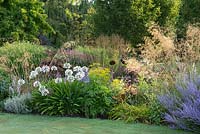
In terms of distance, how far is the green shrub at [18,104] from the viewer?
30.2 ft

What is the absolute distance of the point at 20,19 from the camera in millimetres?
23797

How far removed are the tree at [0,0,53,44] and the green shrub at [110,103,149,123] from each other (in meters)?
14.0

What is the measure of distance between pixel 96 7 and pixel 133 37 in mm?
2222

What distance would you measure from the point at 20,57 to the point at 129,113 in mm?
5431

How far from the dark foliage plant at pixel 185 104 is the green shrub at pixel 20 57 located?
4467mm

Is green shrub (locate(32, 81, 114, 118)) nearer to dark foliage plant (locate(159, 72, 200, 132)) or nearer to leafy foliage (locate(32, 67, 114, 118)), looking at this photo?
leafy foliage (locate(32, 67, 114, 118))

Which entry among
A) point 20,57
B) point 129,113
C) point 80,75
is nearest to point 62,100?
point 80,75

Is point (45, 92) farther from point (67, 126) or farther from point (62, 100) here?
point (67, 126)

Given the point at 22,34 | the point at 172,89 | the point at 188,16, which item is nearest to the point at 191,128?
the point at 172,89

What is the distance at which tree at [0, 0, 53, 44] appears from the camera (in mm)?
22734

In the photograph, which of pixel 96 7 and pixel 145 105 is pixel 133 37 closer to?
pixel 96 7

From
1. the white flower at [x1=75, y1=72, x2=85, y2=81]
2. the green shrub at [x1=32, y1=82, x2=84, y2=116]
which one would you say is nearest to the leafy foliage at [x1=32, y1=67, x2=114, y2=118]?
the green shrub at [x1=32, y1=82, x2=84, y2=116]

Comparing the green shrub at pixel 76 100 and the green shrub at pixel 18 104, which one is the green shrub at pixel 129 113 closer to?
the green shrub at pixel 76 100

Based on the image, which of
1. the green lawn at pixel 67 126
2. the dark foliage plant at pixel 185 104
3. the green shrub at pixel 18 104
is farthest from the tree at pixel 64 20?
the dark foliage plant at pixel 185 104
